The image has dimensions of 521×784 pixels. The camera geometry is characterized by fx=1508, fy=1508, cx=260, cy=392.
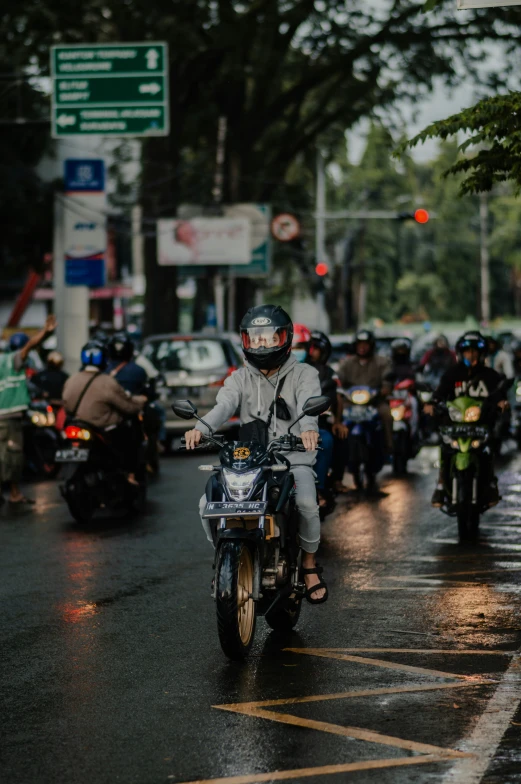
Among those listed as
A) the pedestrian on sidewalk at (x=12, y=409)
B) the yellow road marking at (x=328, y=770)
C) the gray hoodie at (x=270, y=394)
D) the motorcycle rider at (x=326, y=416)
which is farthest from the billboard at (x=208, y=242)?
the yellow road marking at (x=328, y=770)

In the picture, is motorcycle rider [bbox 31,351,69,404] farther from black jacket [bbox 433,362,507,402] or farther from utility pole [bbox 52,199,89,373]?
utility pole [bbox 52,199,89,373]

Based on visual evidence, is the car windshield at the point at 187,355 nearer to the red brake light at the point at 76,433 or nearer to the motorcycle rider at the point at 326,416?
the motorcycle rider at the point at 326,416

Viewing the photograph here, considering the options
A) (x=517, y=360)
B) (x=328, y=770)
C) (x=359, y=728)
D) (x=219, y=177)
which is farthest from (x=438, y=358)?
(x=328, y=770)

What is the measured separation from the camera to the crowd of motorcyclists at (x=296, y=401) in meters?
8.09

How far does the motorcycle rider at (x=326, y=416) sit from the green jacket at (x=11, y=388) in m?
3.26

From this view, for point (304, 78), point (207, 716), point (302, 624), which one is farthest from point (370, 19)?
point (207, 716)

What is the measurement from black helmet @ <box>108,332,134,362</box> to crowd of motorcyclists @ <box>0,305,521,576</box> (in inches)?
0.5

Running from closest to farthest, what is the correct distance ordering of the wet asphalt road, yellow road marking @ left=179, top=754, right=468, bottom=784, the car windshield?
yellow road marking @ left=179, top=754, right=468, bottom=784
the wet asphalt road
the car windshield

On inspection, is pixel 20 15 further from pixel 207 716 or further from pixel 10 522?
pixel 207 716

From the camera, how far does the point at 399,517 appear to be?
45.9 feet

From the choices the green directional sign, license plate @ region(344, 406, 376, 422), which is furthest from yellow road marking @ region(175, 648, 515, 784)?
the green directional sign

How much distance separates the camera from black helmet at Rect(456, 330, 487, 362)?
41.0ft

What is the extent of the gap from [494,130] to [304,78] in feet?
75.5

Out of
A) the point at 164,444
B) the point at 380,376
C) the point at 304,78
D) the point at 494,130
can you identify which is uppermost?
the point at 304,78
